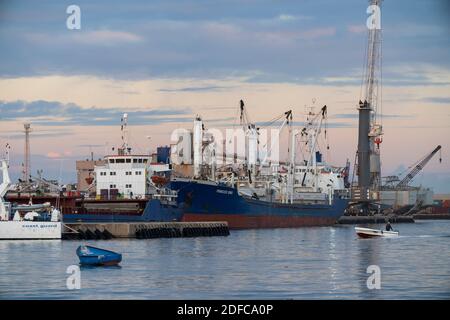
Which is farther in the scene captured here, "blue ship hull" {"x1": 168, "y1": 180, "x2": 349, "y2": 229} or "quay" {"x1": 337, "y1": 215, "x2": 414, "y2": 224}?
"quay" {"x1": 337, "y1": 215, "x2": 414, "y2": 224}

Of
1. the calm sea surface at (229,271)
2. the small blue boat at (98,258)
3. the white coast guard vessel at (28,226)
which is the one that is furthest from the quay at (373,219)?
the small blue boat at (98,258)

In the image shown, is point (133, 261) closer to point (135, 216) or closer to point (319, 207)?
point (135, 216)

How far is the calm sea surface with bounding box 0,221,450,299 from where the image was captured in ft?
130

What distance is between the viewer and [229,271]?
47531 millimetres

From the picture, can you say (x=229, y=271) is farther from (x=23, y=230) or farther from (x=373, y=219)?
(x=373, y=219)

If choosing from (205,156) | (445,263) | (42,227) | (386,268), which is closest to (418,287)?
(386,268)

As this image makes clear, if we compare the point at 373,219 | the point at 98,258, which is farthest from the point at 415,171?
the point at 98,258

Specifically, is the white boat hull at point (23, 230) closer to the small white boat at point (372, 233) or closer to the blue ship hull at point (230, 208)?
the blue ship hull at point (230, 208)

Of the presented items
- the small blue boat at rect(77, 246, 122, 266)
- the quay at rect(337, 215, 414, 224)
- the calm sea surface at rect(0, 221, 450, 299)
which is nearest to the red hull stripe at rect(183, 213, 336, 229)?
the calm sea surface at rect(0, 221, 450, 299)

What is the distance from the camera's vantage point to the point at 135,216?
80.1 metres

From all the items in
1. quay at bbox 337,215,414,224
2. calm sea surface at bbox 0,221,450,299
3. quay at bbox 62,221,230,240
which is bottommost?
quay at bbox 337,215,414,224

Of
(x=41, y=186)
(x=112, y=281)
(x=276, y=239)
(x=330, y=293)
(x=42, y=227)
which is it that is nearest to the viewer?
(x=330, y=293)

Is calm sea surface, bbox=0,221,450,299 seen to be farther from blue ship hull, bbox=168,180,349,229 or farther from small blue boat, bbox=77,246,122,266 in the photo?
blue ship hull, bbox=168,180,349,229
